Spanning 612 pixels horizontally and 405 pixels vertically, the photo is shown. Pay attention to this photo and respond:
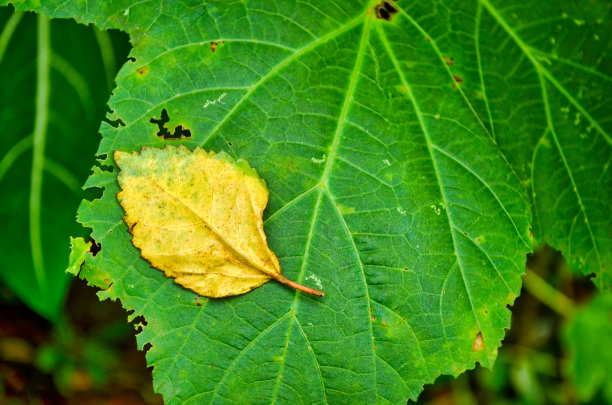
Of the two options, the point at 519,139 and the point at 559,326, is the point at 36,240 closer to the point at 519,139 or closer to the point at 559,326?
the point at 519,139

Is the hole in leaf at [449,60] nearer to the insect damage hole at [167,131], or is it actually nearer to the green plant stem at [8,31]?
the insect damage hole at [167,131]

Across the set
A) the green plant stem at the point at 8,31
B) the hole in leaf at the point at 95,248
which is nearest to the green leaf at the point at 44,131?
the green plant stem at the point at 8,31

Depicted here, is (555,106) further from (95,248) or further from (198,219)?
A: (95,248)

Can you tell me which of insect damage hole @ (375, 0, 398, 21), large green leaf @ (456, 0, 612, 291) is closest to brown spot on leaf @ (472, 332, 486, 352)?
Answer: large green leaf @ (456, 0, 612, 291)

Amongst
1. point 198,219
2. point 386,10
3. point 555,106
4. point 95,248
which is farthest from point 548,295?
point 95,248

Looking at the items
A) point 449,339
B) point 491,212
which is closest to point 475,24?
point 491,212
